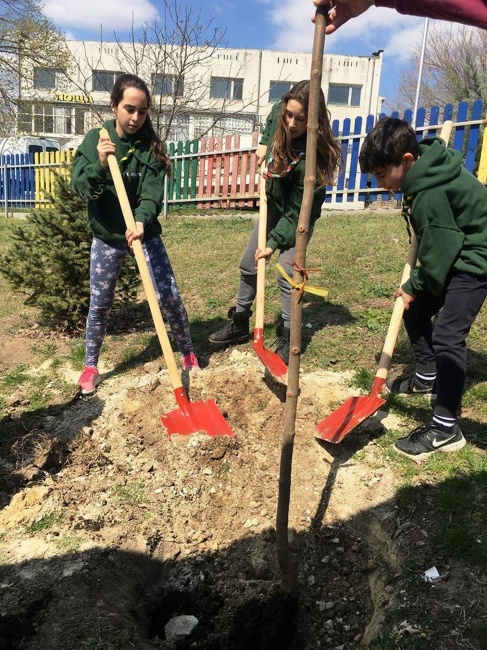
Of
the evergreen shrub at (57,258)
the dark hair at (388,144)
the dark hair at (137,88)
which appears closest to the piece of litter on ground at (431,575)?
the dark hair at (388,144)

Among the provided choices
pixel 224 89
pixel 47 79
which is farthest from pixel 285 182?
pixel 47 79

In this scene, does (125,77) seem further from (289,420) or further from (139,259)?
(289,420)

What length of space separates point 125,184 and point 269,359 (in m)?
1.60

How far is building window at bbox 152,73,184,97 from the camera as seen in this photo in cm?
1212

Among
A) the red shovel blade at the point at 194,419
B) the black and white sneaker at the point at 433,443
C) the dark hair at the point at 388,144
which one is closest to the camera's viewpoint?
the dark hair at the point at 388,144

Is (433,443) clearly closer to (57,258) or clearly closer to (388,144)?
(388,144)

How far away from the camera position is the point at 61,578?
232cm

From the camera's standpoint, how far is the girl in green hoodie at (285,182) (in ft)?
11.6

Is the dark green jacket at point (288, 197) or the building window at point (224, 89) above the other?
the building window at point (224, 89)

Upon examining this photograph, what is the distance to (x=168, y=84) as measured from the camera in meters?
14.2

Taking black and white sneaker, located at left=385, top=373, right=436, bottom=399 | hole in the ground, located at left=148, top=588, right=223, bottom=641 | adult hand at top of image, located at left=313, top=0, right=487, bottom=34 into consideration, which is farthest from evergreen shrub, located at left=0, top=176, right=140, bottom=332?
adult hand at top of image, located at left=313, top=0, right=487, bottom=34

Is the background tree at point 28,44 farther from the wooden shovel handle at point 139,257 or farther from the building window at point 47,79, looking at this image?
the wooden shovel handle at point 139,257

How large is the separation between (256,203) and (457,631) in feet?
40.7

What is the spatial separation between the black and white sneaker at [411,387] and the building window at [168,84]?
33.4 feet
